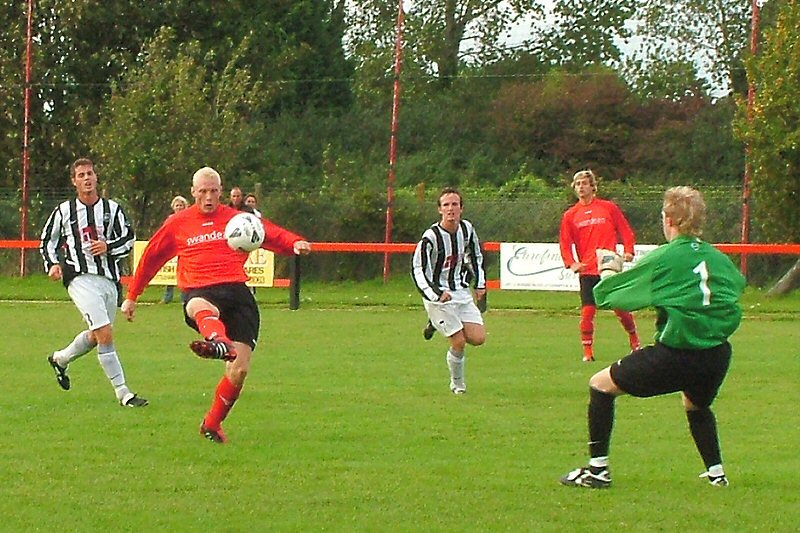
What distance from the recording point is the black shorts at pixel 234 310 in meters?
9.54

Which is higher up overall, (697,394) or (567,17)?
(567,17)

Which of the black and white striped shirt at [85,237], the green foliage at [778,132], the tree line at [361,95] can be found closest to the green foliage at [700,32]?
the tree line at [361,95]

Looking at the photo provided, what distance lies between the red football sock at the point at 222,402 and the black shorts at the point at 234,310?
1.00 feet

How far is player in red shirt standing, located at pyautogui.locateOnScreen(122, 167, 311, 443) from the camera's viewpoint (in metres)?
9.39

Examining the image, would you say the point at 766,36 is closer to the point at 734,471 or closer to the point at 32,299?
the point at 32,299

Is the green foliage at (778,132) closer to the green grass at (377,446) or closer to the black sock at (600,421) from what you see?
the green grass at (377,446)

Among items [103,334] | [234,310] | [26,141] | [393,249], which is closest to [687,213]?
[234,310]

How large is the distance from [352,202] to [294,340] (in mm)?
11217

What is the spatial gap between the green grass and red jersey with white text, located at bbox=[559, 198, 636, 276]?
3.51ft

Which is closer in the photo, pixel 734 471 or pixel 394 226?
pixel 734 471

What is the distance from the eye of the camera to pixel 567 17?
1885 inches

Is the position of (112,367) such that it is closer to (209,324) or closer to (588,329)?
(209,324)

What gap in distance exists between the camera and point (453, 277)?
12359 millimetres

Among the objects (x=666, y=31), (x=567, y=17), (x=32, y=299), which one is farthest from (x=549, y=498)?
(x=567, y=17)
